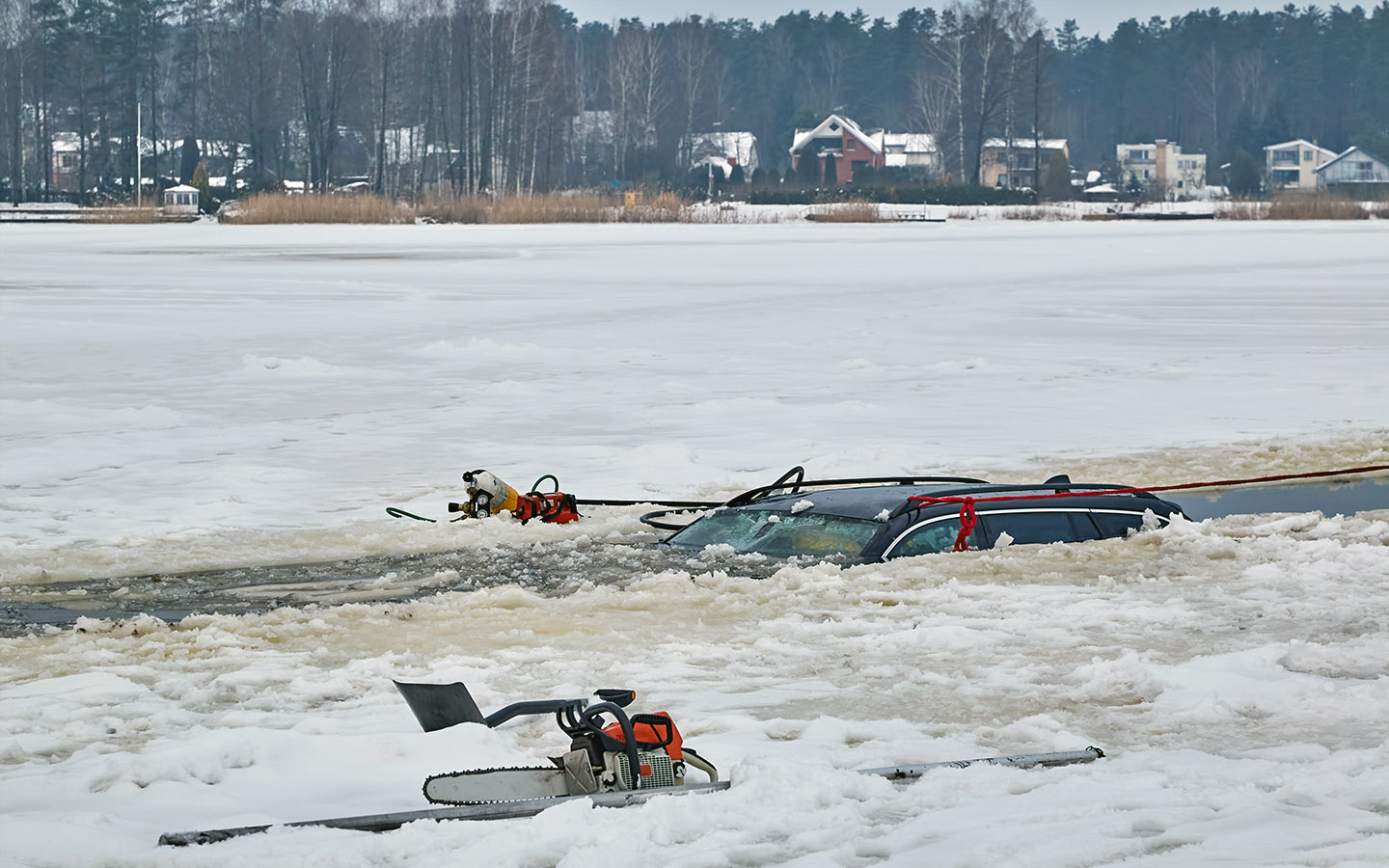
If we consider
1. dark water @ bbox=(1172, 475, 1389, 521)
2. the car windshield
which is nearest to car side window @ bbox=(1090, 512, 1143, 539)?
the car windshield

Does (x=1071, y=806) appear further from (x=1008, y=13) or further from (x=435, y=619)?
(x=1008, y=13)

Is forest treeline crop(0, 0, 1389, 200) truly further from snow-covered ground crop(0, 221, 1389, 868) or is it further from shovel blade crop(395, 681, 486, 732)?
shovel blade crop(395, 681, 486, 732)

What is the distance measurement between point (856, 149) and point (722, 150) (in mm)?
11043

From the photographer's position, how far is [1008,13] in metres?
95.1

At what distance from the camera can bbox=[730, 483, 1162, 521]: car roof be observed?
388 inches

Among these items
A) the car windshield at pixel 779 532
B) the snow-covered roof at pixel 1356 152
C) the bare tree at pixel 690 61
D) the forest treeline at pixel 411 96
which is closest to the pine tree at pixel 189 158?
the forest treeline at pixel 411 96

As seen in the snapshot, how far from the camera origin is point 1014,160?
108 metres

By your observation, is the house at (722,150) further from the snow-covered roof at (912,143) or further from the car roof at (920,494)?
the car roof at (920,494)

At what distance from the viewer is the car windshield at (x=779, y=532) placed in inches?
386

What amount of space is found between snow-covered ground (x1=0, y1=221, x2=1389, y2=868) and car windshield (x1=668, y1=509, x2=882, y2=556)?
34cm

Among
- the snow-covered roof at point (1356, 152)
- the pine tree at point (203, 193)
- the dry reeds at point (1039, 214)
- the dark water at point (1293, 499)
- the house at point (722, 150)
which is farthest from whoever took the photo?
the snow-covered roof at point (1356, 152)

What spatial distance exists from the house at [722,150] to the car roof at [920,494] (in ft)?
282

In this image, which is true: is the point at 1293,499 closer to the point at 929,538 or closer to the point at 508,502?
the point at 929,538

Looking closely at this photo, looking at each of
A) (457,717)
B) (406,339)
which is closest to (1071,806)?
(457,717)
